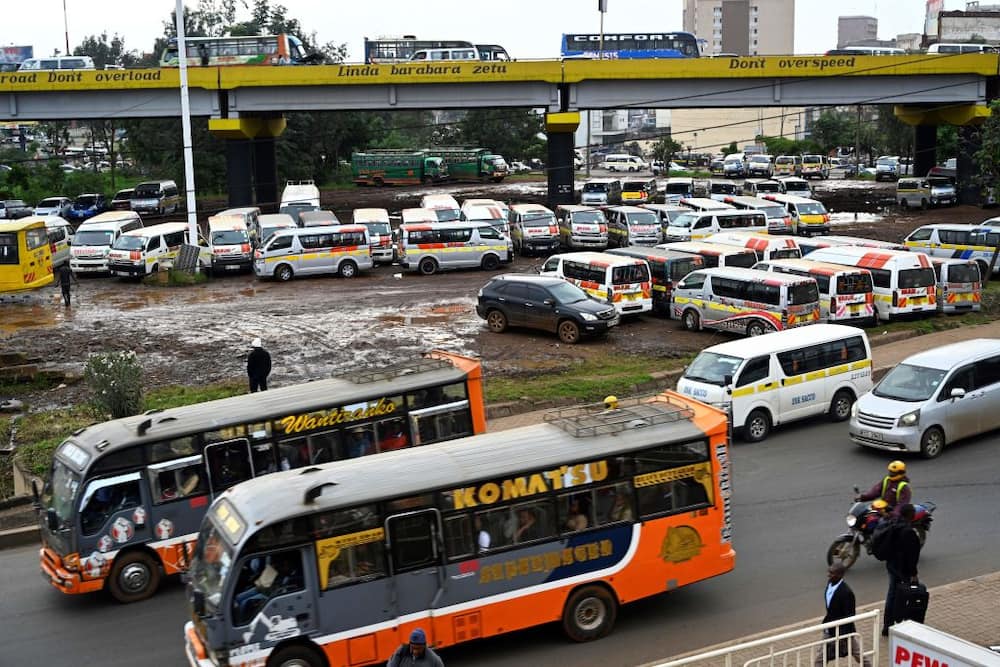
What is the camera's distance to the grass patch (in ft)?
69.5

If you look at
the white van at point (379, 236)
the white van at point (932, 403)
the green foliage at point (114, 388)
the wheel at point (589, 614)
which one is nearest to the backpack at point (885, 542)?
the wheel at point (589, 614)

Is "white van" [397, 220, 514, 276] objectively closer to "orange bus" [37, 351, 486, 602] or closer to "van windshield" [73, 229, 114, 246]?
"van windshield" [73, 229, 114, 246]

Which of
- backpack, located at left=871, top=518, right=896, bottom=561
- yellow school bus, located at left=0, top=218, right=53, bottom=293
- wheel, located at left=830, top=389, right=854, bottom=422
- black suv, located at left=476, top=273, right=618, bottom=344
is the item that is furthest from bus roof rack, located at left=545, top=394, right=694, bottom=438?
yellow school bus, located at left=0, top=218, right=53, bottom=293

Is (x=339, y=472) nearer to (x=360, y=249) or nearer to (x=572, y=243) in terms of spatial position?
(x=360, y=249)

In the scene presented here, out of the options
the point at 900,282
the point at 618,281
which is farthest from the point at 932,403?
the point at 618,281

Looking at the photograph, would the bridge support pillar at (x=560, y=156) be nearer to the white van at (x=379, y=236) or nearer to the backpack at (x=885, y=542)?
the white van at (x=379, y=236)

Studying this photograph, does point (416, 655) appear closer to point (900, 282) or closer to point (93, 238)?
point (900, 282)

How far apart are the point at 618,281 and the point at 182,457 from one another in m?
16.5

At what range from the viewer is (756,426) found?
18.8 meters

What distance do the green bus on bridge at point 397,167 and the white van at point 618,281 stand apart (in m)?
44.0

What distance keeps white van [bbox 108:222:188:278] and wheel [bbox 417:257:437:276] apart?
8.96 metres

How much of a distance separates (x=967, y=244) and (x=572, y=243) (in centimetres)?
Result: 1370

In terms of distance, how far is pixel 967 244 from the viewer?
33.6 meters

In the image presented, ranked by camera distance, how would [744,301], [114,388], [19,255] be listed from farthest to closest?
[19,255] → [744,301] → [114,388]
